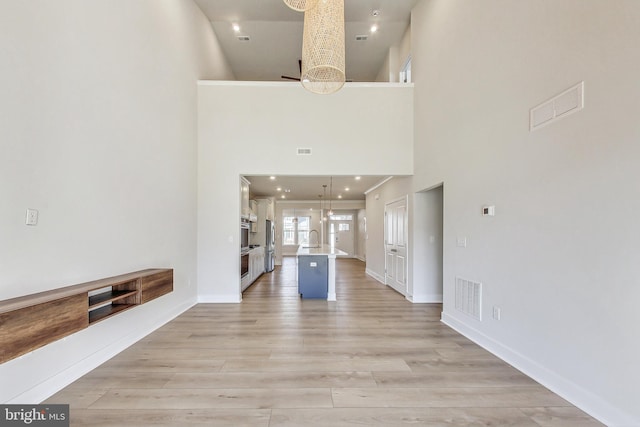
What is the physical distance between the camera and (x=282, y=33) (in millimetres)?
6305

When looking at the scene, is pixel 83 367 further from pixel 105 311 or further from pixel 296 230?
pixel 296 230

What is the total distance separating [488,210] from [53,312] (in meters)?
3.94

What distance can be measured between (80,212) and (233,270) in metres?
2.88

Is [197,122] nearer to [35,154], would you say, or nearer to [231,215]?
[231,215]

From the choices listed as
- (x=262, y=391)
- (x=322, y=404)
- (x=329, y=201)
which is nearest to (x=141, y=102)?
(x=262, y=391)

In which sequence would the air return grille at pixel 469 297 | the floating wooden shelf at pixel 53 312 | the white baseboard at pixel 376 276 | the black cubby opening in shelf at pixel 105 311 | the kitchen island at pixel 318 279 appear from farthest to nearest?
1. the white baseboard at pixel 376 276
2. the kitchen island at pixel 318 279
3. the air return grille at pixel 469 297
4. the black cubby opening in shelf at pixel 105 311
5. the floating wooden shelf at pixel 53 312

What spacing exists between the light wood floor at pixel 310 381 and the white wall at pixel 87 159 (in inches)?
13.8

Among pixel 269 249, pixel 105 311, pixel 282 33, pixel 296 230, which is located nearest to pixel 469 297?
pixel 105 311

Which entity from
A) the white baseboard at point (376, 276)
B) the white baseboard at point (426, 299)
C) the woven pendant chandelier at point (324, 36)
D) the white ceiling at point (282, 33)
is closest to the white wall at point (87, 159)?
the white ceiling at point (282, 33)

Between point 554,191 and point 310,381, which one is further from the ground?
point 554,191

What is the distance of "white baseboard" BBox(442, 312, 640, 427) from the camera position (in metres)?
1.87

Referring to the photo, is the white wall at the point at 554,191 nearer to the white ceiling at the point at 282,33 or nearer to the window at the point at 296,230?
the white ceiling at the point at 282,33

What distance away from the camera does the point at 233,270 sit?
514 centimetres

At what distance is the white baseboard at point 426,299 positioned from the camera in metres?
5.07
